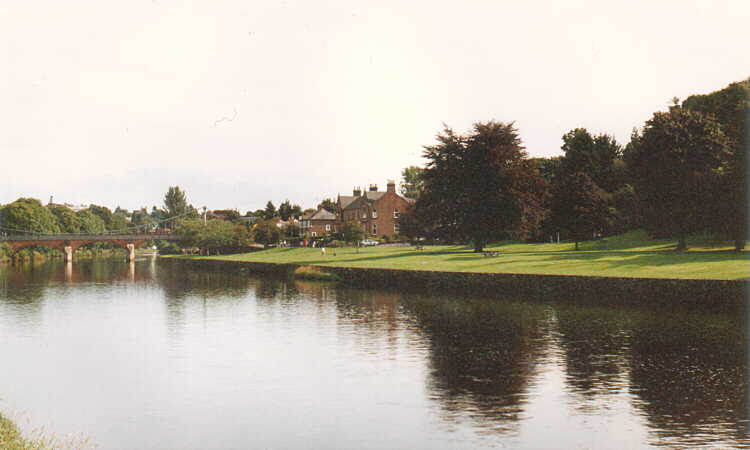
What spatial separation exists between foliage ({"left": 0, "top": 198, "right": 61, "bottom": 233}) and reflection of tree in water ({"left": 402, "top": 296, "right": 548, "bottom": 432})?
143906 millimetres

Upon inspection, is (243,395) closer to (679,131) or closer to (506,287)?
(506,287)

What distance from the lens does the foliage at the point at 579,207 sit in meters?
71.9

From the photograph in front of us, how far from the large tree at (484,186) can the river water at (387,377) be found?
27.7 metres

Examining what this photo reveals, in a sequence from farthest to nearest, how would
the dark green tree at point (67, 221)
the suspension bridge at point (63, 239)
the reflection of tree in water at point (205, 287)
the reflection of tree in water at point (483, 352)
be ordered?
the dark green tree at point (67, 221) < the suspension bridge at point (63, 239) < the reflection of tree in water at point (205, 287) < the reflection of tree in water at point (483, 352)

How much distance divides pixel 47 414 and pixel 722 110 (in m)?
66.0

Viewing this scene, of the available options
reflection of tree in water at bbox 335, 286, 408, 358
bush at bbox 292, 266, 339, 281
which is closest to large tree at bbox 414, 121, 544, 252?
bush at bbox 292, 266, 339, 281

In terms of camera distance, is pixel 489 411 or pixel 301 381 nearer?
pixel 489 411

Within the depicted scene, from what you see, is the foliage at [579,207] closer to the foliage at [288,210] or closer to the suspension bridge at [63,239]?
the suspension bridge at [63,239]

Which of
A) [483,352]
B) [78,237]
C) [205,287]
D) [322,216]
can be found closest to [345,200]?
[322,216]

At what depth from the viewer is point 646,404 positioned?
19.1 m

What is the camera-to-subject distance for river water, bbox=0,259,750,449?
17.1 m

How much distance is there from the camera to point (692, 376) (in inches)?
878

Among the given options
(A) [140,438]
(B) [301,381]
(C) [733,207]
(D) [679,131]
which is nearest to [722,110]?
(D) [679,131]

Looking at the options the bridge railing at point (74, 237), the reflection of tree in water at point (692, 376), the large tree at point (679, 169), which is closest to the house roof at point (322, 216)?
the bridge railing at point (74, 237)
